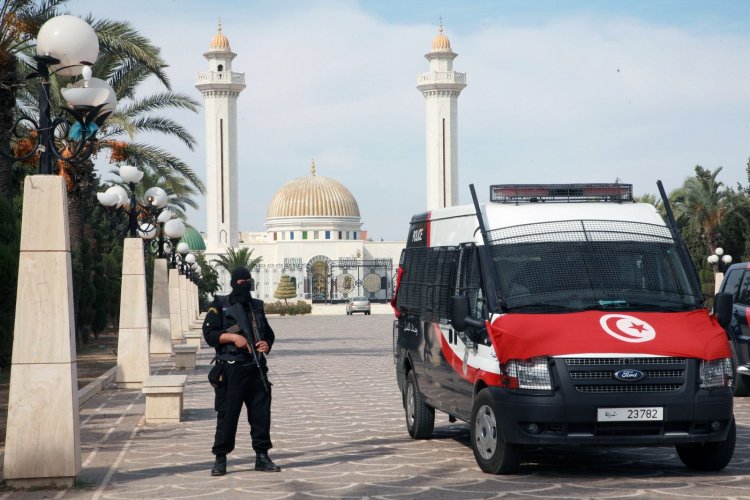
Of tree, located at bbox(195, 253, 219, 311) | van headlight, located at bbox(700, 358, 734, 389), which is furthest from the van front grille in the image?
tree, located at bbox(195, 253, 219, 311)

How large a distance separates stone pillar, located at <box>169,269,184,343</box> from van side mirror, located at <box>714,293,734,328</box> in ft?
83.8

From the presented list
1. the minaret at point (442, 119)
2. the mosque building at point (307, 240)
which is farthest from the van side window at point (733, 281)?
the minaret at point (442, 119)

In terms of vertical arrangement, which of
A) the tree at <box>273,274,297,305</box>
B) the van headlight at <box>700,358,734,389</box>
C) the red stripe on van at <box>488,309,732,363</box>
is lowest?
the van headlight at <box>700,358,734,389</box>

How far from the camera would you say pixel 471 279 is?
9.79 meters

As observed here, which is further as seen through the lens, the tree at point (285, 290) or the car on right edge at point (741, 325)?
the tree at point (285, 290)

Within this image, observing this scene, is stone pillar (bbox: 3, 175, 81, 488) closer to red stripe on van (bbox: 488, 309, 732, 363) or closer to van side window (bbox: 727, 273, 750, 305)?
red stripe on van (bbox: 488, 309, 732, 363)

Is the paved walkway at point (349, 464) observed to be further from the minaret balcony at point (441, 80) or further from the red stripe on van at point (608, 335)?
the minaret balcony at point (441, 80)

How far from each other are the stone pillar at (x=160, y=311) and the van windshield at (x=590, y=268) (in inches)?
662

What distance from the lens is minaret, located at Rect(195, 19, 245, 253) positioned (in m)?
99.7

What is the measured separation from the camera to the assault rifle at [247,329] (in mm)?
9156

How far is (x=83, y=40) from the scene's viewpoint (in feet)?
30.8

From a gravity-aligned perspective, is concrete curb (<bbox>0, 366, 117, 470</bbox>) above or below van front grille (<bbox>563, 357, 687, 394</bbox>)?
below

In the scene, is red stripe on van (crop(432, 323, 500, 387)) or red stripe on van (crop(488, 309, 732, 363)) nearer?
red stripe on van (crop(488, 309, 732, 363))

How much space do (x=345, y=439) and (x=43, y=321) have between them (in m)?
3.65
